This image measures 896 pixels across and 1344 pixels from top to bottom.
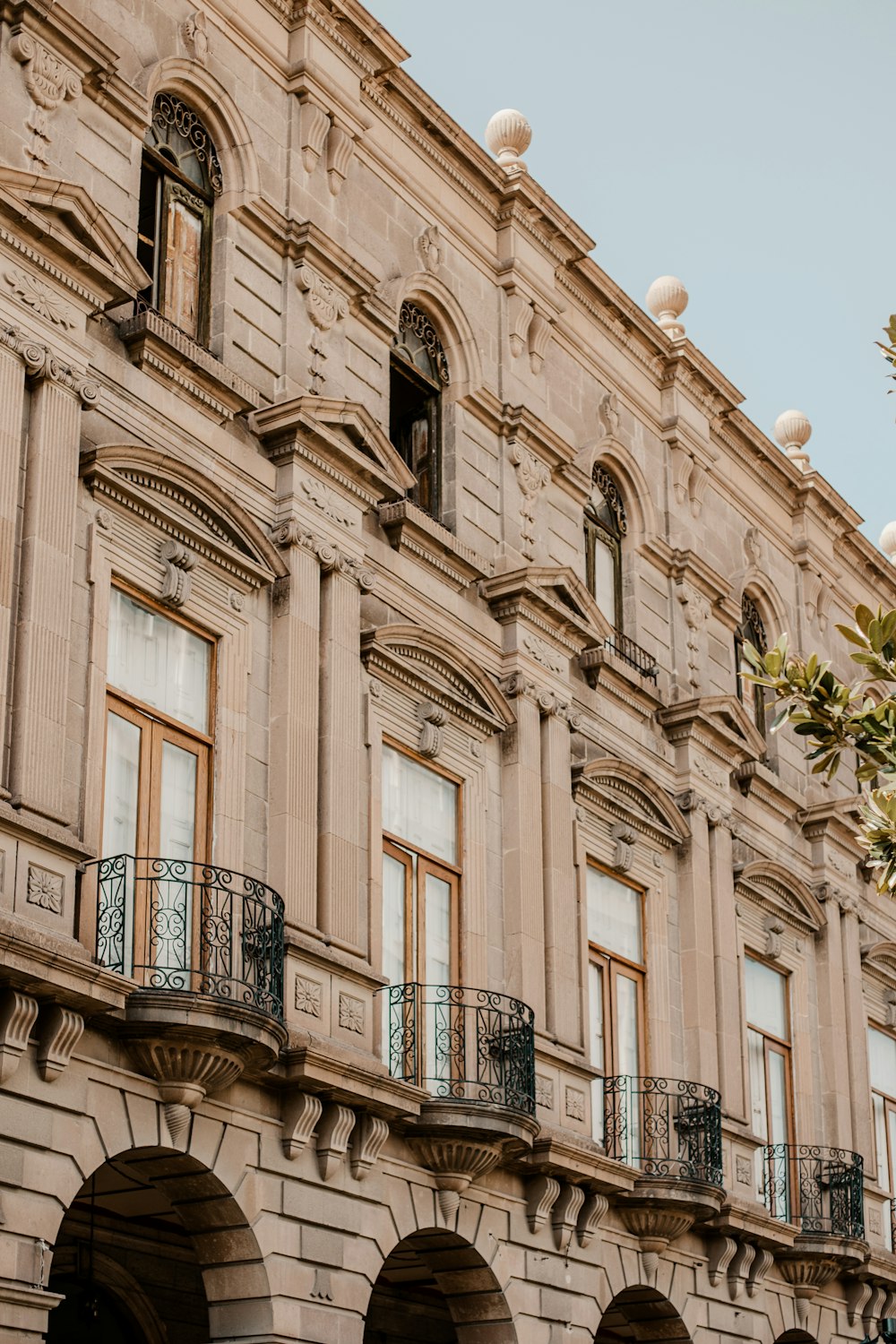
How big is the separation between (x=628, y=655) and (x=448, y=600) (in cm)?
452

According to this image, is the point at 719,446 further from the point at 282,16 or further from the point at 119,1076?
the point at 119,1076

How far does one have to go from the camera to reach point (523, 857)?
74.2ft

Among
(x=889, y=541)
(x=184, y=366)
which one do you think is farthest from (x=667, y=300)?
(x=184, y=366)

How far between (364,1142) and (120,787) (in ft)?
12.5

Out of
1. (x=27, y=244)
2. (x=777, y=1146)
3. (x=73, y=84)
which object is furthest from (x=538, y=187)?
(x=777, y=1146)

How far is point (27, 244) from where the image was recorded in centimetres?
1733

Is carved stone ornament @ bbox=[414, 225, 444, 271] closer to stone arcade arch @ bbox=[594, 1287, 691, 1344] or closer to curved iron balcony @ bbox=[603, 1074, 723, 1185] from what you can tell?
curved iron balcony @ bbox=[603, 1074, 723, 1185]

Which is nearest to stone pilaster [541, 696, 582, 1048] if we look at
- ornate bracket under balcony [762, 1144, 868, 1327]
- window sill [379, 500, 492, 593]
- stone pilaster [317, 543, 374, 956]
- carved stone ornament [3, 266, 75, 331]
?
window sill [379, 500, 492, 593]

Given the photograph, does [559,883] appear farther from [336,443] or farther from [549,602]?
[336,443]

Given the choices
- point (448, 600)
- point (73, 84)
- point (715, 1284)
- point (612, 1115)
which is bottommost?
point (715, 1284)

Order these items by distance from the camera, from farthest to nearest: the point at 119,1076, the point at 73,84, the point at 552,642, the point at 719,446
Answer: the point at 719,446, the point at 552,642, the point at 73,84, the point at 119,1076

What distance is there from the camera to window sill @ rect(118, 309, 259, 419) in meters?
18.8

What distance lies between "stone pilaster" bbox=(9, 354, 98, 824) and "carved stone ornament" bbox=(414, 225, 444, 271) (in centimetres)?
733

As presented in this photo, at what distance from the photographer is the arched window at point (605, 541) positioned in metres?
26.8
